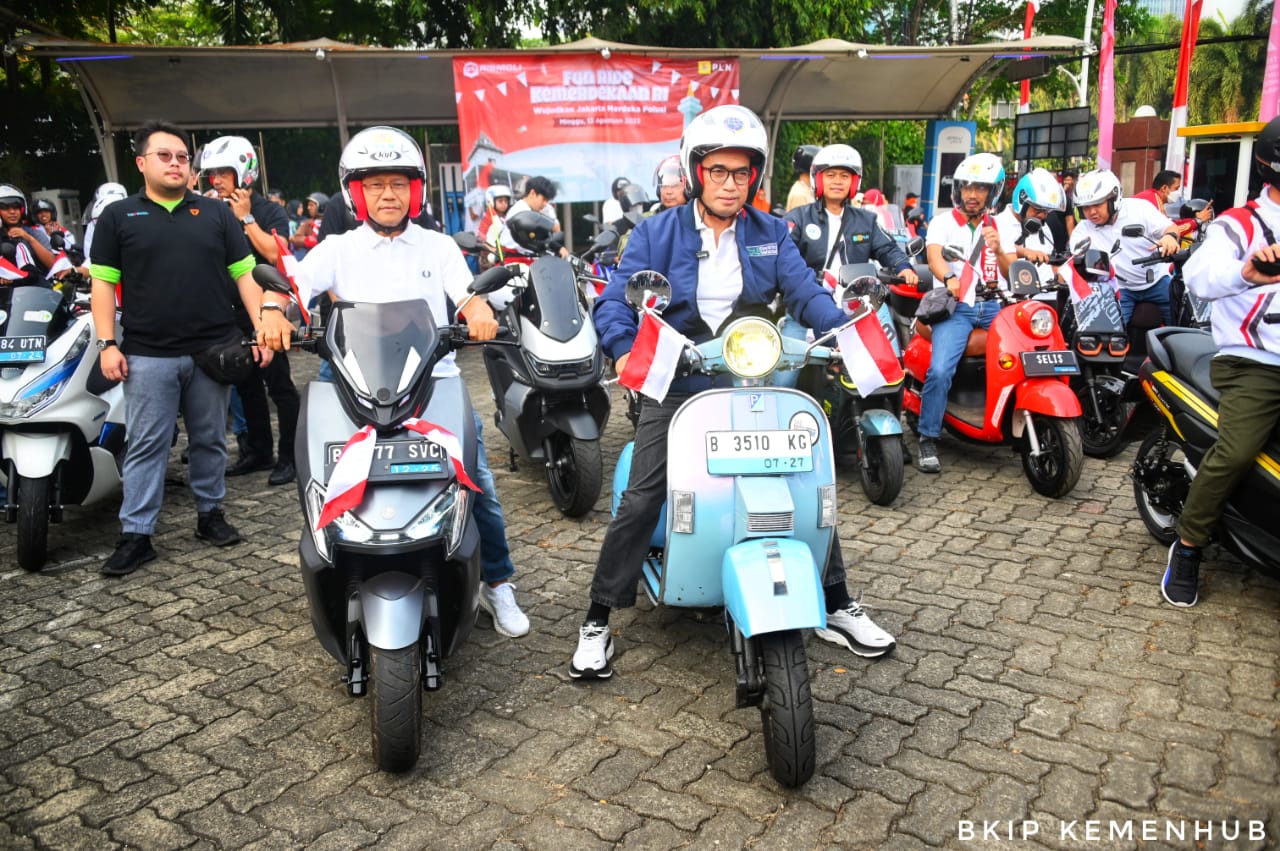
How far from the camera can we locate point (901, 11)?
29125 mm

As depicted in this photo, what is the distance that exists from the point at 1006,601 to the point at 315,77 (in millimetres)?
11358

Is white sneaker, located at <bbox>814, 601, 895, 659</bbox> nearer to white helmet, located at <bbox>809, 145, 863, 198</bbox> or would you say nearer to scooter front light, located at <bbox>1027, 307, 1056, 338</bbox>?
scooter front light, located at <bbox>1027, 307, 1056, 338</bbox>

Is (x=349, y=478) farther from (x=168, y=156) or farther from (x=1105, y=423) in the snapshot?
(x=1105, y=423)

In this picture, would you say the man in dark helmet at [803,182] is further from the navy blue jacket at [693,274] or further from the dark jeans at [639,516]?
the dark jeans at [639,516]

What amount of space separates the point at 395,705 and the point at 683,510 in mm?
1079

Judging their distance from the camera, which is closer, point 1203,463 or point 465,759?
point 465,759

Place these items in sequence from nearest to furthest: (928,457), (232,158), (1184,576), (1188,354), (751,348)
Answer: (751,348) < (1184,576) < (1188,354) < (232,158) < (928,457)

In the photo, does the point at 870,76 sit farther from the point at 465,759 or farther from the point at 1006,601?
the point at 465,759

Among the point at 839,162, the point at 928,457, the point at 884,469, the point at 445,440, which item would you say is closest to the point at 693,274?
the point at 445,440

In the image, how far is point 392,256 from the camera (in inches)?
149

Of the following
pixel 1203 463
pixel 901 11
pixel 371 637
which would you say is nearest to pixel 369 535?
pixel 371 637

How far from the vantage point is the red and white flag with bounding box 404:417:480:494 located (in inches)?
124

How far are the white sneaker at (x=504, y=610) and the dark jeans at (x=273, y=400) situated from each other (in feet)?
9.08

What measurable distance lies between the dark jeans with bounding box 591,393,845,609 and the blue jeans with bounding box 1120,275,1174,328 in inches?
201
